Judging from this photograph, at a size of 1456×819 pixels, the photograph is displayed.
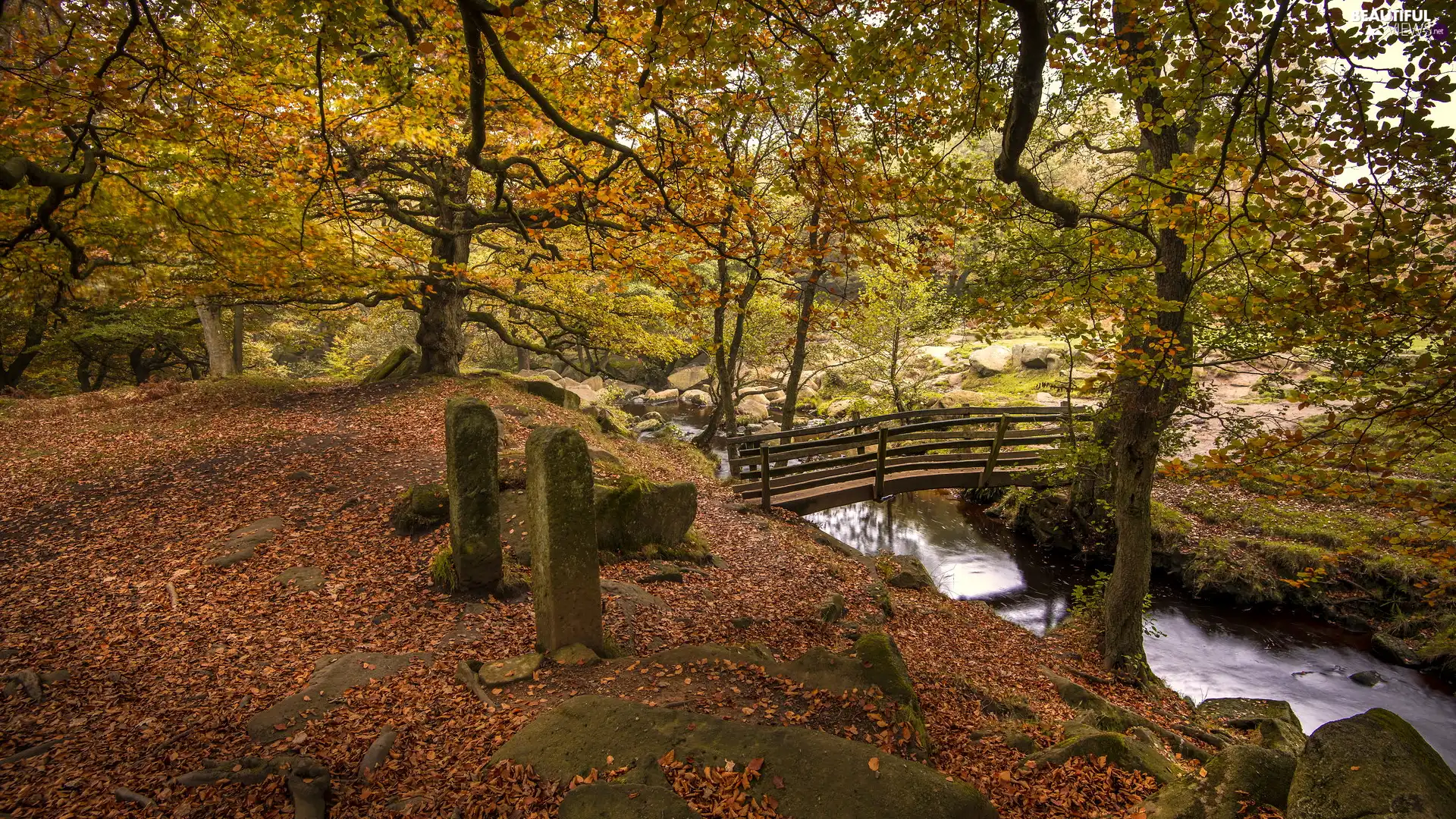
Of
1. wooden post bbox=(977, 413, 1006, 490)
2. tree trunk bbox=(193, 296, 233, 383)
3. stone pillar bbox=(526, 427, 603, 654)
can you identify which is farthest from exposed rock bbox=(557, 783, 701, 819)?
tree trunk bbox=(193, 296, 233, 383)

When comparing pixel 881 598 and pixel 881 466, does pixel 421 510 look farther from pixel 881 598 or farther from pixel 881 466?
pixel 881 466

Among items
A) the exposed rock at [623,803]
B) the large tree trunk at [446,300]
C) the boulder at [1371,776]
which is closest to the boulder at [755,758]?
the exposed rock at [623,803]

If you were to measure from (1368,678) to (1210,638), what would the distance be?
5.69 ft

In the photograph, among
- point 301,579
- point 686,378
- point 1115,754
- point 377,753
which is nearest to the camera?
point 377,753

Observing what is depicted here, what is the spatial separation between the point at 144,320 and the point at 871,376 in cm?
1943

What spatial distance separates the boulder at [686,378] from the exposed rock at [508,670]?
86.9 ft

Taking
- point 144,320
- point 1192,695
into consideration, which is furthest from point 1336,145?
point 144,320

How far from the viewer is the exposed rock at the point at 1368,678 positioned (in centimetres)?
840

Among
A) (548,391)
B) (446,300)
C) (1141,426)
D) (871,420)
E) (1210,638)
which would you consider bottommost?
(1210,638)

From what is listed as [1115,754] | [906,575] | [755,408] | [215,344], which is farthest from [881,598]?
[755,408]

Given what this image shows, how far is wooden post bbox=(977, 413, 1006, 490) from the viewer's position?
1240cm

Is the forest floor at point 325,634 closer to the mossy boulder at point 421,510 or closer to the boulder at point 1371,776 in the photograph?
the mossy boulder at point 421,510

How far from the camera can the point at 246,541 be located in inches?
267

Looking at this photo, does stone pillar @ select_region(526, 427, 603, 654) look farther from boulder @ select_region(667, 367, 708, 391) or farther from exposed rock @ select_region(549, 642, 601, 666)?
boulder @ select_region(667, 367, 708, 391)
